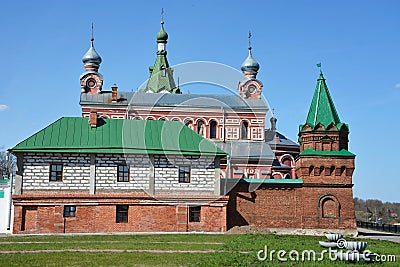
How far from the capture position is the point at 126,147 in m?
24.9

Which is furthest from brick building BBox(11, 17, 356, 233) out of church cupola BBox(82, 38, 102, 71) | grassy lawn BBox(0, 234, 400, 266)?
church cupola BBox(82, 38, 102, 71)

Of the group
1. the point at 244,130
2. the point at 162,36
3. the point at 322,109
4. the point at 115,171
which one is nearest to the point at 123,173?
the point at 115,171

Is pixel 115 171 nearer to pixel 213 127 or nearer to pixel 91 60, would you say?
pixel 213 127

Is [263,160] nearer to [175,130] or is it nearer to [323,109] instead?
[323,109]

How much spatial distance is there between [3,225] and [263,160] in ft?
69.1

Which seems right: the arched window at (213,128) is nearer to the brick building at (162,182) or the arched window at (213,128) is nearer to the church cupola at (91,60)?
the church cupola at (91,60)

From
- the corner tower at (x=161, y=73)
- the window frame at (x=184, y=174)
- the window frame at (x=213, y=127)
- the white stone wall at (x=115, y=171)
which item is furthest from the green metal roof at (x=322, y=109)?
the corner tower at (x=161, y=73)

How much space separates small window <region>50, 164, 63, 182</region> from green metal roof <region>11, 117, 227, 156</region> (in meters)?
0.76

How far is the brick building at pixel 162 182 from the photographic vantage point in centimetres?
2414

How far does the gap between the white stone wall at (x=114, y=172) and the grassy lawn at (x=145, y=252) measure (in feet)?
14.8

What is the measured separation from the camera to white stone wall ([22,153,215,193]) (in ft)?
79.5

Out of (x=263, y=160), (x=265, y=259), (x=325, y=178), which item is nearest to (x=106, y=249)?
(x=265, y=259)

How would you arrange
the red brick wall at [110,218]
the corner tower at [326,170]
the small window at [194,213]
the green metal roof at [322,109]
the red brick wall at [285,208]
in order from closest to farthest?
the red brick wall at [110,218] → the small window at [194,213] → the red brick wall at [285,208] → the corner tower at [326,170] → the green metal roof at [322,109]

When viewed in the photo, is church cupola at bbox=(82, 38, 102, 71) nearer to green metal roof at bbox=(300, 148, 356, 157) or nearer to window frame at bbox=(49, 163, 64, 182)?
window frame at bbox=(49, 163, 64, 182)
